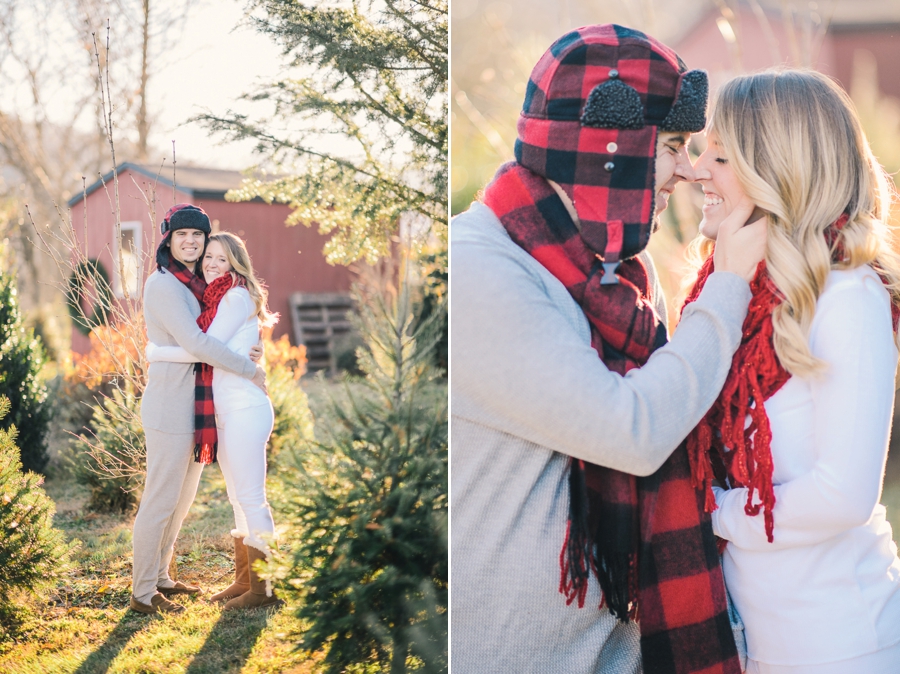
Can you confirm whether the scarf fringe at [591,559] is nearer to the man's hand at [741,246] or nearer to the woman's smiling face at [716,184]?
the man's hand at [741,246]

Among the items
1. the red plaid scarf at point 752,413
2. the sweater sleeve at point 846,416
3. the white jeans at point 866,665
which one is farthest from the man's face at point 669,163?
the white jeans at point 866,665

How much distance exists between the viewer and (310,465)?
1682 mm

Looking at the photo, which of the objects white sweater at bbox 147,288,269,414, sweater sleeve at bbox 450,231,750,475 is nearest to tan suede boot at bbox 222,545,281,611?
white sweater at bbox 147,288,269,414

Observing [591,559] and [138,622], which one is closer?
[591,559]

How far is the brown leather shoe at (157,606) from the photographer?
1776 millimetres

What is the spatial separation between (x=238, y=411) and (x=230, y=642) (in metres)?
0.56

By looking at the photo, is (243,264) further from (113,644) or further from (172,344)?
(113,644)

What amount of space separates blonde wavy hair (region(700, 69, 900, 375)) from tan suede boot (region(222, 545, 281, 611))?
4.11ft

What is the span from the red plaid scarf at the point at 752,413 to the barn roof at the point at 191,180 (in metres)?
1.27

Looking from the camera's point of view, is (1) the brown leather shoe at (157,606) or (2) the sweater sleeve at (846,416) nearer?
(2) the sweater sleeve at (846,416)

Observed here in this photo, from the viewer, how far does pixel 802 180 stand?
143cm

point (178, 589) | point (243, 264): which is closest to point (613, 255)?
point (243, 264)

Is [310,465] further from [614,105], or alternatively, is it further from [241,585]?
[614,105]

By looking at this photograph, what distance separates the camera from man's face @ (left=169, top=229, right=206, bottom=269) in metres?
1.81
